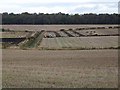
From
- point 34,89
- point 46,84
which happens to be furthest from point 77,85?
point 34,89

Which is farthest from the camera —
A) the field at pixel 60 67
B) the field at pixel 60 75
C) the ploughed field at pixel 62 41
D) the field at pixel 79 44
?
the ploughed field at pixel 62 41

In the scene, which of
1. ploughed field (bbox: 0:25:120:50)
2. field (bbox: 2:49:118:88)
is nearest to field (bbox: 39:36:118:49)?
ploughed field (bbox: 0:25:120:50)

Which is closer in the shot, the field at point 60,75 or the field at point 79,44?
the field at point 60,75

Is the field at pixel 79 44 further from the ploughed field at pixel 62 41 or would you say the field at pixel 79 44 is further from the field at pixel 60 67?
the field at pixel 60 67

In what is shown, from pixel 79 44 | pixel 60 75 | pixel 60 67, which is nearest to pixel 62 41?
pixel 79 44

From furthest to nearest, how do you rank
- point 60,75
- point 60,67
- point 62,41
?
1. point 62,41
2. point 60,67
3. point 60,75

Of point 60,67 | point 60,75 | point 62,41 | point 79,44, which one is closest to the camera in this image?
point 60,75

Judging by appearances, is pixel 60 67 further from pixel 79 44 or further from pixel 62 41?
pixel 62 41

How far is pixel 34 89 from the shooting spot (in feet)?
47.6

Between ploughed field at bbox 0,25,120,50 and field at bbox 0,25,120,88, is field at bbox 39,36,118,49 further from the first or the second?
field at bbox 0,25,120,88

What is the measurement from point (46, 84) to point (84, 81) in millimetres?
2340

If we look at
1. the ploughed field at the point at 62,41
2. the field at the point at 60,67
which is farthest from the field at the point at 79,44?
the field at the point at 60,67

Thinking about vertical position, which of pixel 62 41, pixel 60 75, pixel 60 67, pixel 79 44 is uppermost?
pixel 60 75

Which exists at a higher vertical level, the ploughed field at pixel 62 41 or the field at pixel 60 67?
the field at pixel 60 67
